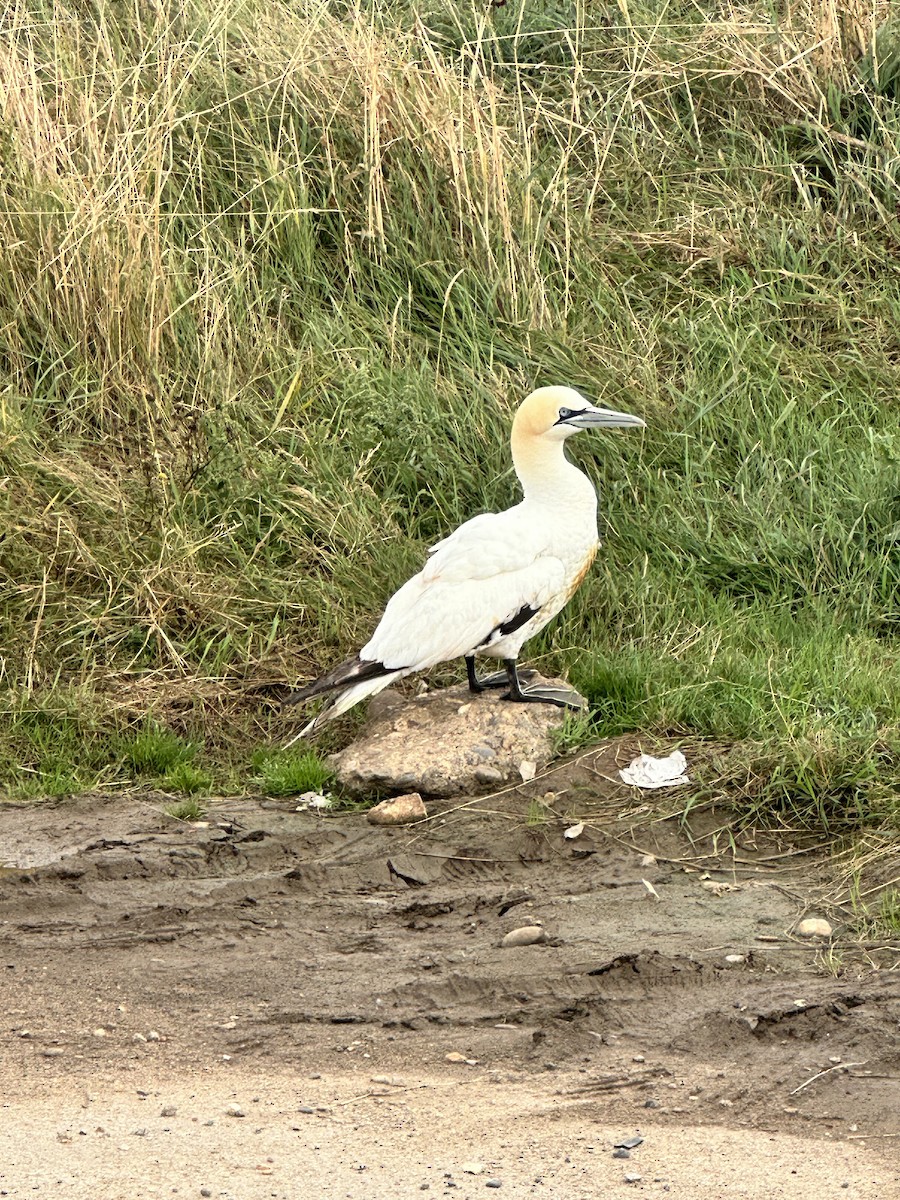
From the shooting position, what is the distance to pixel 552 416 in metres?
5.25

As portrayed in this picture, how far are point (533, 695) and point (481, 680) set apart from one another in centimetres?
26

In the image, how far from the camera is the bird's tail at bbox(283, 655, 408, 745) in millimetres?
5008

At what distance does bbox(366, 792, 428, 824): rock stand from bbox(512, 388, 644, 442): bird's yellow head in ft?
3.94

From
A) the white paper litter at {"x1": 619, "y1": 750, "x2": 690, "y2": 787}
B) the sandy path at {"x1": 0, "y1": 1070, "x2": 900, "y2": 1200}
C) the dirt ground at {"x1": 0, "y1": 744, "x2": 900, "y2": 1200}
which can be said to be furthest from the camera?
the white paper litter at {"x1": 619, "y1": 750, "x2": 690, "y2": 787}

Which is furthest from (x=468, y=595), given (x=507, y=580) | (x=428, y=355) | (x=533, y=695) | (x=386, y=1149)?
(x=386, y=1149)

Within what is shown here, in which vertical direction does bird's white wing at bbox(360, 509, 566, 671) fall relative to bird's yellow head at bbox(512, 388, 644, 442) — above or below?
below

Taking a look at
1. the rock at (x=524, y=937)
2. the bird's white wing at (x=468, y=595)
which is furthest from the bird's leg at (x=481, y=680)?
the rock at (x=524, y=937)

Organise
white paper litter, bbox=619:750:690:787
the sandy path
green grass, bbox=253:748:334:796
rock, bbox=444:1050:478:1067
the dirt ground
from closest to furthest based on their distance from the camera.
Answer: the sandy path, the dirt ground, rock, bbox=444:1050:478:1067, white paper litter, bbox=619:750:690:787, green grass, bbox=253:748:334:796

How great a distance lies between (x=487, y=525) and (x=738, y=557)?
1091mm

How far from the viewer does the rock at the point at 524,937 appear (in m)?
4.15

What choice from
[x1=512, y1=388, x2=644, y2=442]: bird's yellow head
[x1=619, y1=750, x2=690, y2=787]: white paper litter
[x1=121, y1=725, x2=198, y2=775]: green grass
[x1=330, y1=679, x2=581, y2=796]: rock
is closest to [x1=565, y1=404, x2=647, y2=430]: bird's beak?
[x1=512, y1=388, x2=644, y2=442]: bird's yellow head

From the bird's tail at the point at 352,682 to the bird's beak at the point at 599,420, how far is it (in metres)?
0.98

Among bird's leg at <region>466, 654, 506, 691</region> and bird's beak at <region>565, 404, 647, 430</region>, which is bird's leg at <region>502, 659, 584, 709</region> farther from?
bird's beak at <region>565, 404, 647, 430</region>

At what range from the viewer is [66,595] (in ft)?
18.7
